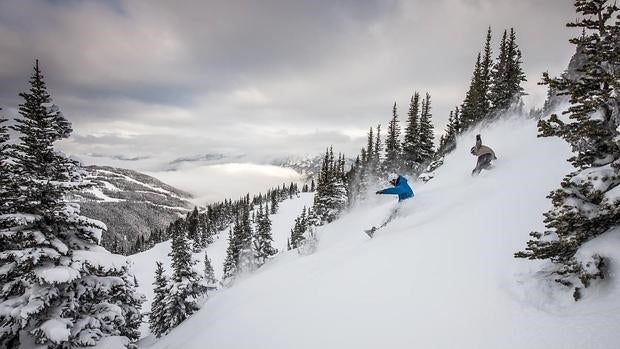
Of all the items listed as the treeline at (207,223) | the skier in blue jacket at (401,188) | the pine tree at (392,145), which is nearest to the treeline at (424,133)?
the pine tree at (392,145)

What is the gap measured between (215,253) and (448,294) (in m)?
109

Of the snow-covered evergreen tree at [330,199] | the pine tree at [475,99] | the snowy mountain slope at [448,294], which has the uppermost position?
the pine tree at [475,99]

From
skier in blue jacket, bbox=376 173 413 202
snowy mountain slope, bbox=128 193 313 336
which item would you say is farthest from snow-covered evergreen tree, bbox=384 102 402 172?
skier in blue jacket, bbox=376 173 413 202

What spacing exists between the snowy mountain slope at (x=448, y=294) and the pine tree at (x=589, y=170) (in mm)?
262

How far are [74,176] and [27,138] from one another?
1847 mm

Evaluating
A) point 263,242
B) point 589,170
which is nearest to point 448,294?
point 589,170

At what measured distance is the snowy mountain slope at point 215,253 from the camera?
89.2 m

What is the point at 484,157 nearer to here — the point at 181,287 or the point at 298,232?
the point at 181,287

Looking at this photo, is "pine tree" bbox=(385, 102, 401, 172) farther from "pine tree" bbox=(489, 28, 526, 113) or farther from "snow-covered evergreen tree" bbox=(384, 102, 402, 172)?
"pine tree" bbox=(489, 28, 526, 113)

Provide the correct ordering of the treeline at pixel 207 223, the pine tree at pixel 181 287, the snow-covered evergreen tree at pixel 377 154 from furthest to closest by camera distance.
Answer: the treeline at pixel 207 223
the snow-covered evergreen tree at pixel 377 154
the pine tree at pixel 181 287

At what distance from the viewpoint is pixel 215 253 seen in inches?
4203

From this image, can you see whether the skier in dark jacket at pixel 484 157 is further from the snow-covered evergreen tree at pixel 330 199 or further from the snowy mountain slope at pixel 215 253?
the snowy mountain slope at pixel 215 253

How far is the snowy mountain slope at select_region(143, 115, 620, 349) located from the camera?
461 centimetres

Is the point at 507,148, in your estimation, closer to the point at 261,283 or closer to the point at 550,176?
the point at 550,176
